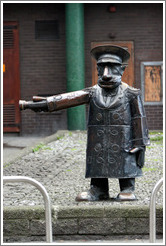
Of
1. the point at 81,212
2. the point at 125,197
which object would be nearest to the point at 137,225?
the point at 125,197

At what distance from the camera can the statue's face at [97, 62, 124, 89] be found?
4.93m

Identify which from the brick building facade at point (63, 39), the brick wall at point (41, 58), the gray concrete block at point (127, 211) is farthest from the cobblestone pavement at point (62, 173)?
the brick building facade at point (63, 39)

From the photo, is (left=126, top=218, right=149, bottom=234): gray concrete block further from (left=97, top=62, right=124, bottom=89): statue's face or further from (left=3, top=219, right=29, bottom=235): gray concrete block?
(left=97, top=62, right=124, bottom=89): statue's face

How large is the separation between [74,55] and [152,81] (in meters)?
2.48

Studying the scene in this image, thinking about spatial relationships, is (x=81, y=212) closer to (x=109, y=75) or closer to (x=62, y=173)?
(x=109, y=75)

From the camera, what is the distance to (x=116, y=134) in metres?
5.01

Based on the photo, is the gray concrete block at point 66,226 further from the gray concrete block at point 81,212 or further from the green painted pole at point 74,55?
the green painted pole at point 74,55

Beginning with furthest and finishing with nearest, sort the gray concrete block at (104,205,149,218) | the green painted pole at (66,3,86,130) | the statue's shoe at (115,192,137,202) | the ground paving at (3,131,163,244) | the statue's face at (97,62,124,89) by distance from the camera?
the green painted pole at (66,3,86,130) < the ground paving at (3,131,163,244) < the statue's shoe at (115,192,137,202) < the statue's face at (97,62,124,89) < the gray concrete block at (104,205,149,218)

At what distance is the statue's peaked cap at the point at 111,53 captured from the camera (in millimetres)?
5008

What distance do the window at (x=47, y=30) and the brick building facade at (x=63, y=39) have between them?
90mm

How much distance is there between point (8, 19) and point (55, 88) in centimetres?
231

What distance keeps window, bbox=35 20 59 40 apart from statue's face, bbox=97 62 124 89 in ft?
29.7

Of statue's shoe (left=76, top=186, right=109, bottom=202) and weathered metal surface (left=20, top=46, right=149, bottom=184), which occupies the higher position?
weathered metal surface (left=20, top=46, right=149, bottom=184)

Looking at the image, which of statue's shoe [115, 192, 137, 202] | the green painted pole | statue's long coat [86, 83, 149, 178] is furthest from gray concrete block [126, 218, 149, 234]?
the green painted pole
